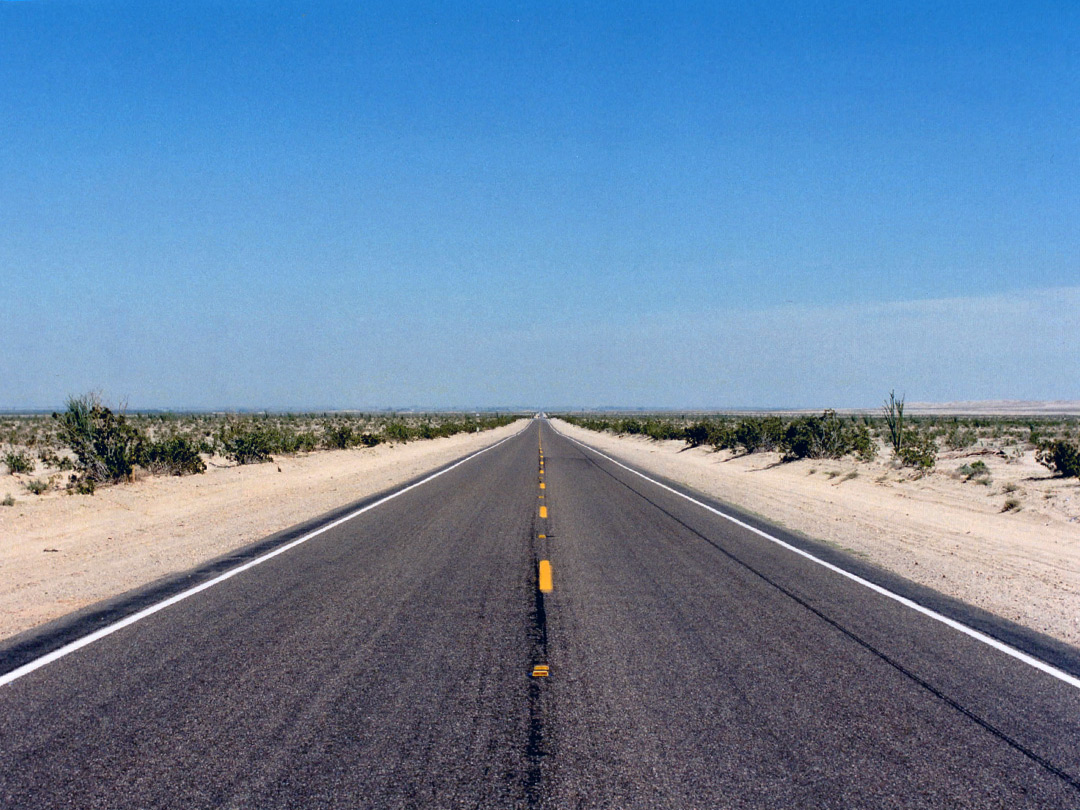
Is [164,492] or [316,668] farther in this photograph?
[164,492]

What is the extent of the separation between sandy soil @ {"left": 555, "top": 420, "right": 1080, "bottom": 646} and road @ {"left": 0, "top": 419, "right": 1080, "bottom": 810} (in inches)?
65.0

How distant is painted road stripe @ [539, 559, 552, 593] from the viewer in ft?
26.4

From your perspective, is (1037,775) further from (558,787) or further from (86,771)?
(86,771)

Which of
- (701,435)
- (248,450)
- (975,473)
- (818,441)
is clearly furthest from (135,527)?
(701,435)

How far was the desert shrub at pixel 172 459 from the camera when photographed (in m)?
22.2

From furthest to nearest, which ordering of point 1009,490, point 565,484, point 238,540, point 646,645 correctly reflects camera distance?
point 565,484 → point 1009,490 → point 238,540 → point 646,645

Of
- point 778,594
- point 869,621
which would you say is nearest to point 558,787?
point 869,621

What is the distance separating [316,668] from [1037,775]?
14.6 feet

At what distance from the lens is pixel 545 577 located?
8609mm

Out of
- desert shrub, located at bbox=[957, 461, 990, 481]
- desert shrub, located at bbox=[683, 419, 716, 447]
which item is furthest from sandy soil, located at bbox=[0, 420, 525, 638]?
desert shrub, located at bbox=[683, 419, 716, 447]

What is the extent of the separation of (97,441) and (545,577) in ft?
53.9

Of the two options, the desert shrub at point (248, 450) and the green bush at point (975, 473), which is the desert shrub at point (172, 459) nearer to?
the desert shrub at point (248, 450)

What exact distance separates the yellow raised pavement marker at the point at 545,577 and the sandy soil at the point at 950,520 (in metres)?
4.42

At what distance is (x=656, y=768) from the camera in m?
3.92
